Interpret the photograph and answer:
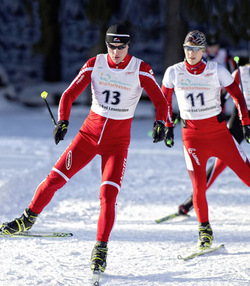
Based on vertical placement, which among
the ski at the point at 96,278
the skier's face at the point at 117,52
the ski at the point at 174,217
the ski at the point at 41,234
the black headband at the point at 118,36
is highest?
the black headband at the point at 118,36

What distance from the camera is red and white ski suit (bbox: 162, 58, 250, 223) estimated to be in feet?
16.3

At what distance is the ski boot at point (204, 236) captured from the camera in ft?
15.9

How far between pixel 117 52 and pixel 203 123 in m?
1.08

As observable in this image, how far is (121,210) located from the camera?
20.6 feet

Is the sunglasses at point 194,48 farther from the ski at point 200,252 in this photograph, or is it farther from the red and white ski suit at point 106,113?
the ski at point 200,252

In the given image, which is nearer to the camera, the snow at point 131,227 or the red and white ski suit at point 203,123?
the snow at point 131,227

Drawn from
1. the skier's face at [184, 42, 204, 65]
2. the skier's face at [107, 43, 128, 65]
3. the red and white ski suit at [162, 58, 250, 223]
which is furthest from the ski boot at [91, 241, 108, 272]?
the skier's face at [184, 42, 204, 65]

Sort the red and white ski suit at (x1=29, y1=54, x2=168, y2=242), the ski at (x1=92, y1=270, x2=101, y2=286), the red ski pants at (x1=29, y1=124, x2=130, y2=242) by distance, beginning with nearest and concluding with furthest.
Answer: the ski at (x1=92, y1=270, x2=101, y2=286)
the red ski pants at (x1=29, y1=124, x2=130, y2=242)
the red and white ski suit at (x1=29, y1=54, x2=168, y2=242)

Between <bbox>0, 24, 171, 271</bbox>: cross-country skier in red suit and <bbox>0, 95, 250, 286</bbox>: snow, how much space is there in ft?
2.05

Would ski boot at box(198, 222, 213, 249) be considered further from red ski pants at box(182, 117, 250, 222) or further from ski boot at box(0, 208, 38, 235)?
ski boot at box(0, 208, 38, 235)

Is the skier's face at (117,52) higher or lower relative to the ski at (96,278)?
higher

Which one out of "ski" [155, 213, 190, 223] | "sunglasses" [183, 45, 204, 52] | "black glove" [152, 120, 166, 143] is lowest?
"ski" [155, 213, 190, 223]

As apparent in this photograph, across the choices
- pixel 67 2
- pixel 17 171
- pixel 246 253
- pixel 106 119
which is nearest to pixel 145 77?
pixel 106 119

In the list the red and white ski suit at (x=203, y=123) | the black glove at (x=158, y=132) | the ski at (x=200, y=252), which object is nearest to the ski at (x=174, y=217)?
the red and white ski suit at (x=203, y=123)
